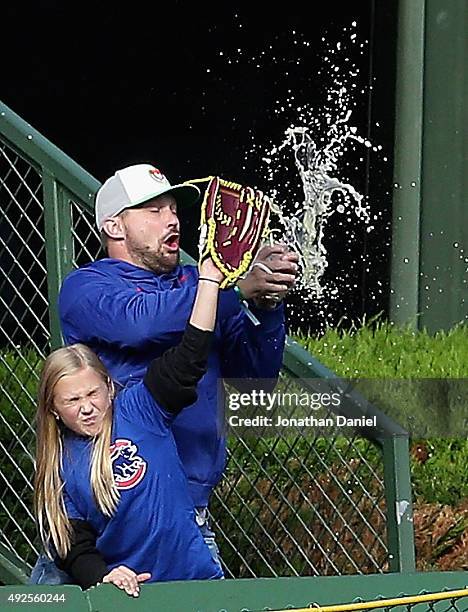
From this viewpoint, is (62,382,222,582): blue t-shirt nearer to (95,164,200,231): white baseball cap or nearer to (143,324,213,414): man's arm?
(143,324,213,414): man's arm

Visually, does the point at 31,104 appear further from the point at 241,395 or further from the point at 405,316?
the point at 241,395

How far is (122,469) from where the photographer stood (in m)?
3.27

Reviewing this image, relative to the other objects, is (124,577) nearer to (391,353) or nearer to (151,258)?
(151,258)

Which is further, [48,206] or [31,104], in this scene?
[31,104]

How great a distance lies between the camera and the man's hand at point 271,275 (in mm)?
3301

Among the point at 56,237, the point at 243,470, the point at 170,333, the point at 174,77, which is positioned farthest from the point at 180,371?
the point at 174,77

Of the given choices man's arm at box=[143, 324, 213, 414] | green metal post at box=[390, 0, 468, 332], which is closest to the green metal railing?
man's arm at box=[143, 324, 213, 414]

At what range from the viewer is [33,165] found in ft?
14.4

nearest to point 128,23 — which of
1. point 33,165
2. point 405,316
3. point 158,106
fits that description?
point 158,106

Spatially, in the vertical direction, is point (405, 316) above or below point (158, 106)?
below

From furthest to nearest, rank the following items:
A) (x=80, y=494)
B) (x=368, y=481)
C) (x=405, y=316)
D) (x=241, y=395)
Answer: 1. (x=405, y=316)
2. (x=368, y=481)
3. (x=241, y=395)
4. (x=80, y=494)

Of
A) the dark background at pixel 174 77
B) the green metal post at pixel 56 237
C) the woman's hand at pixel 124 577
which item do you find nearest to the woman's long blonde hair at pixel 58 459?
the woman's hand at pixel 124 577

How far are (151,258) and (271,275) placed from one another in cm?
32

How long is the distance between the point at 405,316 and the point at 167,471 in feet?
14.4
